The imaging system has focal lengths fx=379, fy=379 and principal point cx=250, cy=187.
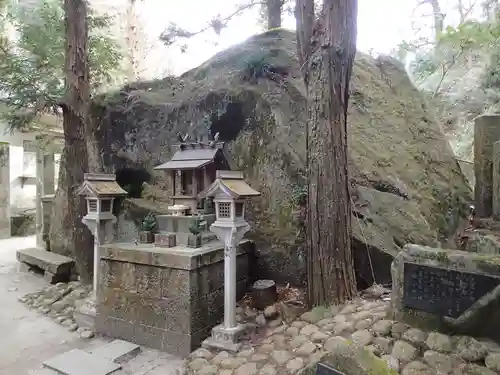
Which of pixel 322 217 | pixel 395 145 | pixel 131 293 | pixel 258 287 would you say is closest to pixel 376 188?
pixel 395 145

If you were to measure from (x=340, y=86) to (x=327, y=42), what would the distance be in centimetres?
57

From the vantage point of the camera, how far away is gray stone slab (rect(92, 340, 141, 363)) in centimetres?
494

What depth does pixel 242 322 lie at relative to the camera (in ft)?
17.6

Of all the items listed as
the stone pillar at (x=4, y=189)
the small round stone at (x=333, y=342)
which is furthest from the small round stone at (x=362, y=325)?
the stone pillar at (x=4, y=189)

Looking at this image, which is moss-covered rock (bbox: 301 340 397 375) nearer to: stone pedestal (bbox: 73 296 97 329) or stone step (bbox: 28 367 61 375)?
stone step (bbox: 28 367 61 375)

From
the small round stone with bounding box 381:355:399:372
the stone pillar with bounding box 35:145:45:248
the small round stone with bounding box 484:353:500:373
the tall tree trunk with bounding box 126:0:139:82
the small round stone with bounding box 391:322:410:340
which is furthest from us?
the tall tree trunk with bounding box 126:0:139:82

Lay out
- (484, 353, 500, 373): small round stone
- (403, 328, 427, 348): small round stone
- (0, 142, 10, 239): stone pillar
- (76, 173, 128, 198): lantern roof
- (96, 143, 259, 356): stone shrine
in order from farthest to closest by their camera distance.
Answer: (0, 142, 10, 239): stone pillar < (76, 173, 128, 198): lantern roof < (96, 143, 259, 356): stone shrine < (403, 328, 427, 348): small round stone < (484, 353, 500, 373): small round stone

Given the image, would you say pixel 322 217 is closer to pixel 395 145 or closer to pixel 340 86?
pixel 340 86

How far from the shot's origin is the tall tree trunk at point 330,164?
4.73 metres

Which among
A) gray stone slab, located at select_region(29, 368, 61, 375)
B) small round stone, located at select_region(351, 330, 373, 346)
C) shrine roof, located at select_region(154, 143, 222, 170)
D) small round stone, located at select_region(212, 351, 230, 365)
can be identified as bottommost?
gray stone slab, located at select_region(29, 368, 61, 375)

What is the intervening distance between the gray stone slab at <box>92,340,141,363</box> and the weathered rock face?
234cm

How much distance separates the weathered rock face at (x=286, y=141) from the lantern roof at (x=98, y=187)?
1.82m

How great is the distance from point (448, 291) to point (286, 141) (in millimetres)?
3782

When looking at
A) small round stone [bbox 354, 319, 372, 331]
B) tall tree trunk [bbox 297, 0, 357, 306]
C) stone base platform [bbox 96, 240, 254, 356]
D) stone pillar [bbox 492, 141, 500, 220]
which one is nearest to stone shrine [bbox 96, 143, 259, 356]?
stone base platform [bbox 96, 240, 254, 356]
